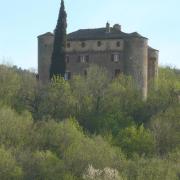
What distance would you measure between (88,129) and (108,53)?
924 centimetres

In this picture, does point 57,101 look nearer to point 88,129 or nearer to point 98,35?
point 88,129

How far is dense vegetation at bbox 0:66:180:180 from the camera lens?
4531 centimetres

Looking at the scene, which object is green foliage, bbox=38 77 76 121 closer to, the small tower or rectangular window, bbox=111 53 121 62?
rectangular window, bbox=111 53 121 62

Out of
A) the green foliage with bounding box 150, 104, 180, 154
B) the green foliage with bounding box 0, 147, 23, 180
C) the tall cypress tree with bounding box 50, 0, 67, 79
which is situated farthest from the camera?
the tall cypress tree with bounding box 50, 0, 67, 79

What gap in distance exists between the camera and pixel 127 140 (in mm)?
54344

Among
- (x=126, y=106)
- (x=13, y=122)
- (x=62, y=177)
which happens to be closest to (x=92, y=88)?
(x=126, y=106)

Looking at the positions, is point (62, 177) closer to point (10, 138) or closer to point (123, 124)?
point (10, 138)


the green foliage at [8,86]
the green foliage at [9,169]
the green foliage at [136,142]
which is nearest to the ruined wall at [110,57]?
the green foliage at [8,86]

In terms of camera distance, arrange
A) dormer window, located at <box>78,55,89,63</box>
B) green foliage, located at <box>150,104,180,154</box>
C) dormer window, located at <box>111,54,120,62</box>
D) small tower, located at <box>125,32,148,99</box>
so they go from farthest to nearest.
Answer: dormer window, located at <box>78,55,89,63</box>
dormer window, located at <box>111,54,120,62</box>
small tower, located at <box>125,32,148,99</box>
green foliage, located at <box>150,104,180,154</box>

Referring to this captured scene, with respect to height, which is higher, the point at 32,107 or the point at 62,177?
the point at 32,107

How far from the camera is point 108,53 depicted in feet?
214

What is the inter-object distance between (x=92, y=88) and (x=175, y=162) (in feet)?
46.2

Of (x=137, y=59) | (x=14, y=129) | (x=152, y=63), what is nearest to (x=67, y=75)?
(x=137, y=59)

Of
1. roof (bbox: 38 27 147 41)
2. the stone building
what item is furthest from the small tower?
roof (bbox: 38 27 147 41)
